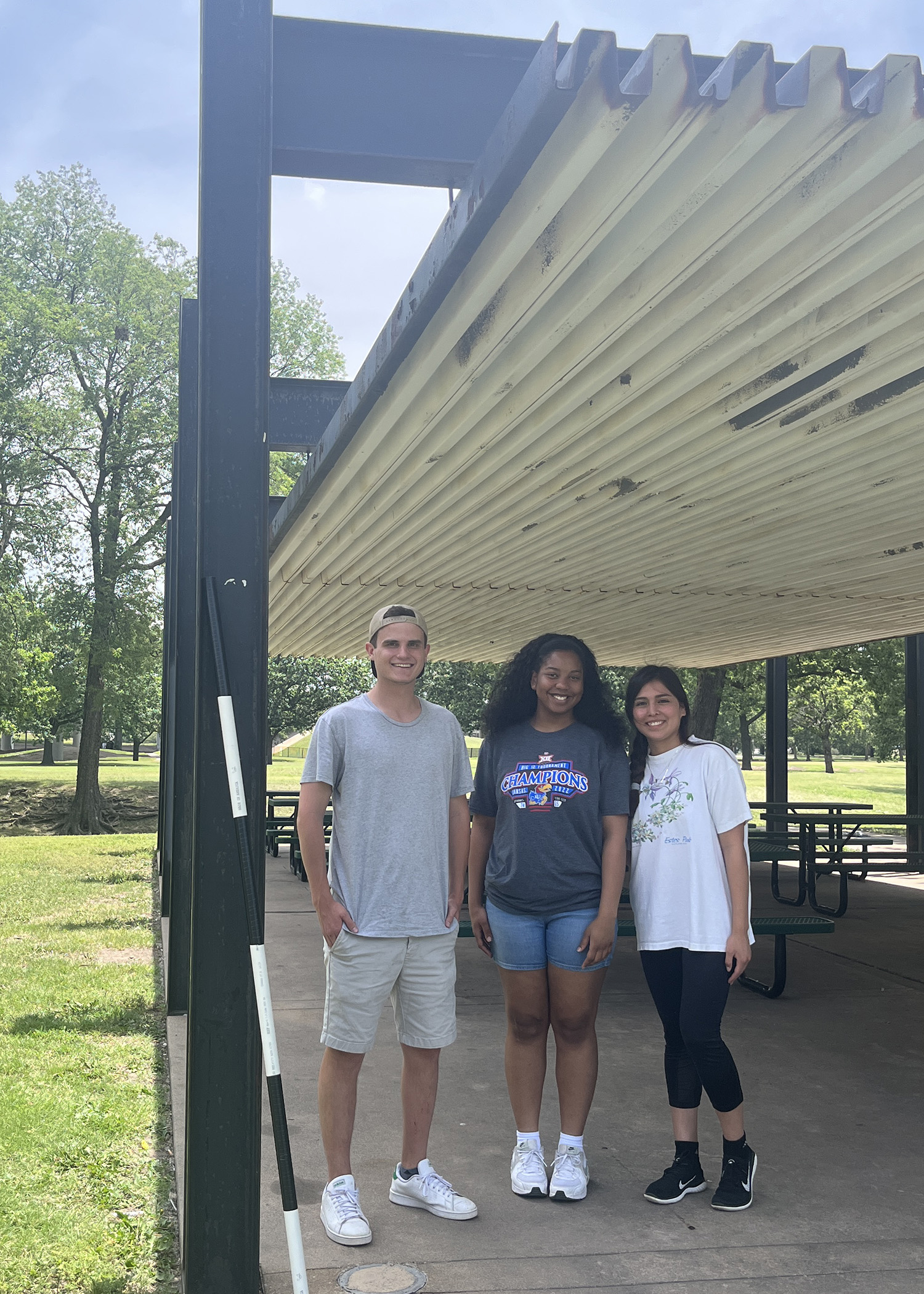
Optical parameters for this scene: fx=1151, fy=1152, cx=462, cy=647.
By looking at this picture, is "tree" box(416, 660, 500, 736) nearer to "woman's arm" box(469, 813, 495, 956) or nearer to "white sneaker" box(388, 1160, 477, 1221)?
"woman's arm" box(469, 813, 495, 956)

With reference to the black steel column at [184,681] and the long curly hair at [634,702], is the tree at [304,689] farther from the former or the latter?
the long curly hair at [634,702]

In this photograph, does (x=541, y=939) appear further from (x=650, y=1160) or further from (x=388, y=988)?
(x=650, y=1160)

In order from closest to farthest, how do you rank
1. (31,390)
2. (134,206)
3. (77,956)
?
(77,956) < (31,390) < (134,206)

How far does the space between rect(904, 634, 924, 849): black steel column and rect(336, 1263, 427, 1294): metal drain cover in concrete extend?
13382 mm

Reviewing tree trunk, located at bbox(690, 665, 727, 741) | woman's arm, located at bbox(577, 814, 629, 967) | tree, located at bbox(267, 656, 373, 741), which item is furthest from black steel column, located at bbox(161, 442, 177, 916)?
tree, located at bbox(267, 656, 373, 741)

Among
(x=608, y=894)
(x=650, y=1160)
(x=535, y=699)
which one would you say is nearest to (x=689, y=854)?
(x=608, y=894)

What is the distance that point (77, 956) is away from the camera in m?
9.27

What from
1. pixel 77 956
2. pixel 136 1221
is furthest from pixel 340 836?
pixel 77 956

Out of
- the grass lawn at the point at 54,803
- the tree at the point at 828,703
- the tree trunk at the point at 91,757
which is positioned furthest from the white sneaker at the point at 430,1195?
the grass lawn at the point at 54,803

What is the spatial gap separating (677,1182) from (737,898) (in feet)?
3.36

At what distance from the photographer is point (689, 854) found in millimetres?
3795

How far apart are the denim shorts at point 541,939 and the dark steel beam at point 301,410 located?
196 inches

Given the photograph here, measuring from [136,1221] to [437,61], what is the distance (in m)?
4.87

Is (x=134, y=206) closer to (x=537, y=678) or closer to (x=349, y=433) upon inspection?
(x=349, y=433)
